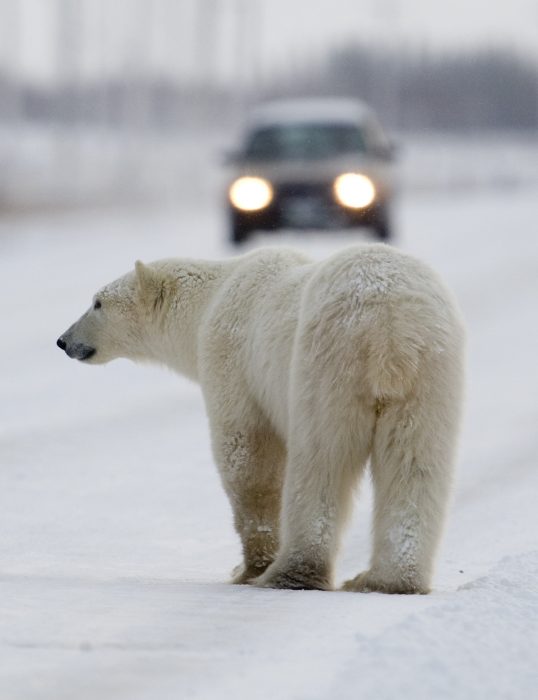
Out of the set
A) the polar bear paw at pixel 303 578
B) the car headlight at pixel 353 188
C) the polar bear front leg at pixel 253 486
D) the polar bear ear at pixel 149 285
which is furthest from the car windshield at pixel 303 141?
the polar bear paw at pixel 303 578

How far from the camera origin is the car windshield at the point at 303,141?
718 inches

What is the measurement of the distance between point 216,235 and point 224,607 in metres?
17.2

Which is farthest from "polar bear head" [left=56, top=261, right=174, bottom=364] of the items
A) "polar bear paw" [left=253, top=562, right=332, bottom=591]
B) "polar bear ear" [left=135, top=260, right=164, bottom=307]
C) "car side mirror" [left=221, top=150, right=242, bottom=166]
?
"car side mirror" [left=221, top=150, right=242, bottom=166]

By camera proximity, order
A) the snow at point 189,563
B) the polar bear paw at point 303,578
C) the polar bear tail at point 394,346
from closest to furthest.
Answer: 1. the snow at point 189,563
2. the polar bear tail at point 394,346
3. the polar bear paw at point 303,578

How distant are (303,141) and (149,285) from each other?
13.1 meters

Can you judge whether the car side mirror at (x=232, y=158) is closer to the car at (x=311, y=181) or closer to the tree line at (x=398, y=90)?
the car at (x=311, y=181)

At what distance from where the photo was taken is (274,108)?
19.7m

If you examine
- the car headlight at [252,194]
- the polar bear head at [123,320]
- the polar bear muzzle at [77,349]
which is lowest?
the car headlight at [252,194]

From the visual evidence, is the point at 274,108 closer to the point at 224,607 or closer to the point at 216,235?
the point at 216,235

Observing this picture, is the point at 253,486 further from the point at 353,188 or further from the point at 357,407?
the point at 353,188

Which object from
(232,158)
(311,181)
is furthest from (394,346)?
(232,158)

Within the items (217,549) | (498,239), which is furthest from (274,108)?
(217,549)

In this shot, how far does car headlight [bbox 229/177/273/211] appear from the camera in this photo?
59.2 ft

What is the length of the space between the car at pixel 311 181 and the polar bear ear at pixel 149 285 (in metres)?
12.2
